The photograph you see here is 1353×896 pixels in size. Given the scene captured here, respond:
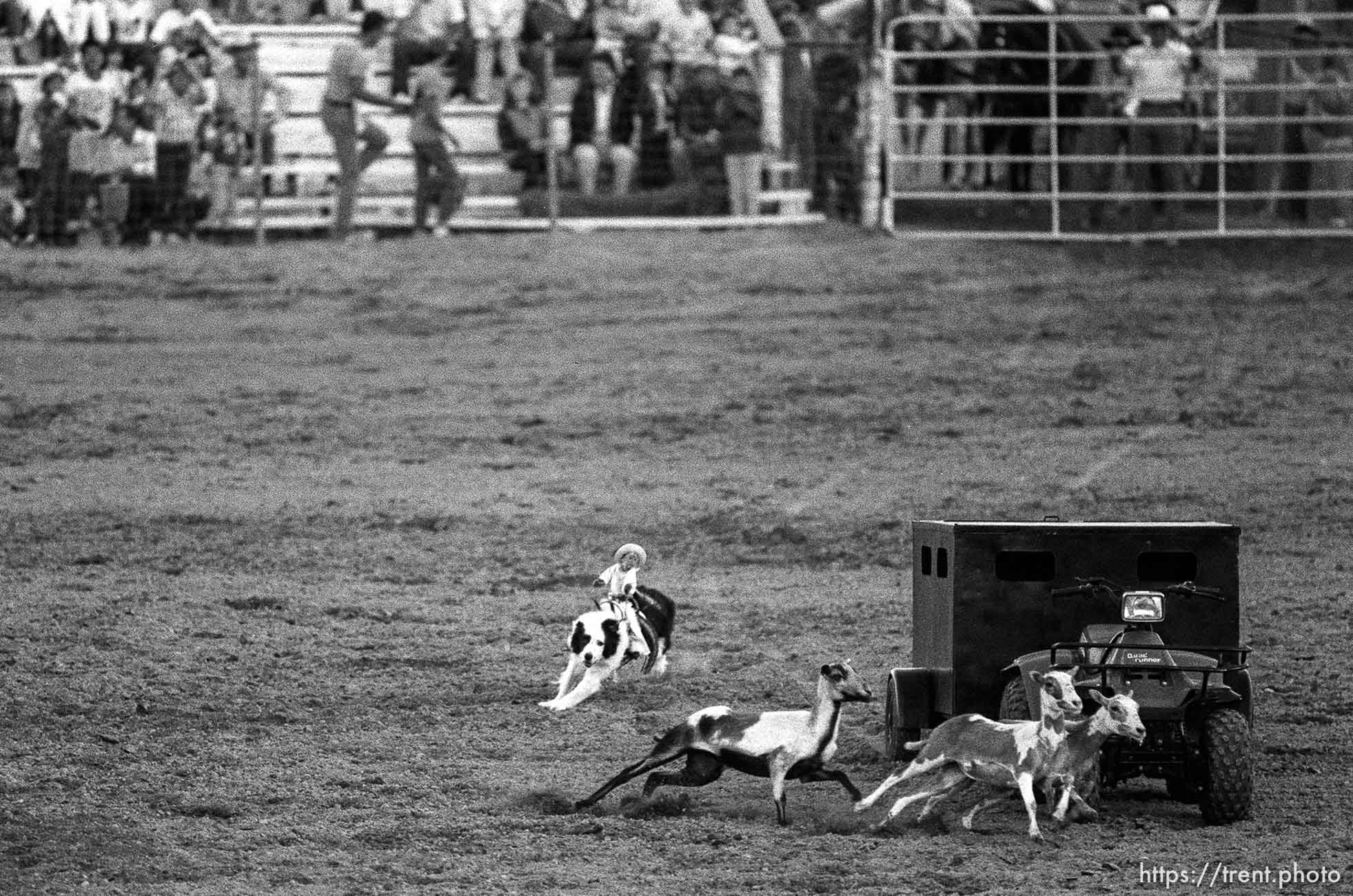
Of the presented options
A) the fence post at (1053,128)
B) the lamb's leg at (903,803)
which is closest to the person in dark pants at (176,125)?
the fence post at (1053,128)

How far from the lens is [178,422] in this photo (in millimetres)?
16125

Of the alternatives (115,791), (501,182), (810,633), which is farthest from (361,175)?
(115,791)

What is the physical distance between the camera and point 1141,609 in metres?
7.40

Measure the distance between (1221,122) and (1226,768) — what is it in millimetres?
14378

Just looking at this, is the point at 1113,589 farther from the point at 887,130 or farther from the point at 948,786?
the point at 887,130

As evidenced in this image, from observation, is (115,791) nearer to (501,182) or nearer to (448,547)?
(448,547)

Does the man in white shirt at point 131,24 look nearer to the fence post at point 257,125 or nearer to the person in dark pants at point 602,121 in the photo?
the fence post at point 257,125

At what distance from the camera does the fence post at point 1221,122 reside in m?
20.4

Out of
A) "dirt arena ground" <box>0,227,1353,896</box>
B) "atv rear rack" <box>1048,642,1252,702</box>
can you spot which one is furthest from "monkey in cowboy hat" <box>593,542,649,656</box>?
"atv rear rack" <box>1048,642,1252,702</box>

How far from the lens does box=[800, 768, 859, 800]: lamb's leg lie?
23.6ft

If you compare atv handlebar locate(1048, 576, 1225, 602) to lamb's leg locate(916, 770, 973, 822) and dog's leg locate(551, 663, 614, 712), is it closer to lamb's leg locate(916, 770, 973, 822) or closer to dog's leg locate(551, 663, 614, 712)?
lamb's leg locate(916, 770, 973, 822)

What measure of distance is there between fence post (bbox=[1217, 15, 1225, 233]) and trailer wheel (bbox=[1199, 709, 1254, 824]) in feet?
46.2

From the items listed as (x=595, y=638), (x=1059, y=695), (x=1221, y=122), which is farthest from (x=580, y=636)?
(x=1221, y=122)

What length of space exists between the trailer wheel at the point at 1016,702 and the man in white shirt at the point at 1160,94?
1414cm
